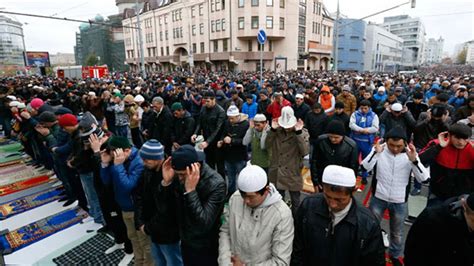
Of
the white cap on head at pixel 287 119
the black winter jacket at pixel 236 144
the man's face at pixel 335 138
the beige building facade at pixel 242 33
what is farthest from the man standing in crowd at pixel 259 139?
the beige building facade at pixel 242 33

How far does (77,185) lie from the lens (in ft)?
17.4

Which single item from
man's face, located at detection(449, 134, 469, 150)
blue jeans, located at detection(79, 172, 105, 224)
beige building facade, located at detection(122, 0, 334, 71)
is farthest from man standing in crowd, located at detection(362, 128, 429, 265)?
beige building facade, located at detection(122, 0, 334, 71)

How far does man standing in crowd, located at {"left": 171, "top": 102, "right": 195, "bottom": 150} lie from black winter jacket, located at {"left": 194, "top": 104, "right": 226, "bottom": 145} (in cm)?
29

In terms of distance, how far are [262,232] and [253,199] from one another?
30cm

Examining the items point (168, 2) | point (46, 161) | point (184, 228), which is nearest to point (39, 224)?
point (46, 161)

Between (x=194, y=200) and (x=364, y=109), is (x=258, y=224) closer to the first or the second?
(x=194, y=200)

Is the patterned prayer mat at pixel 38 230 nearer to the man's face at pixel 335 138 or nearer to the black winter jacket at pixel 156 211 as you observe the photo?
the black winter jacket at pixel 156 211

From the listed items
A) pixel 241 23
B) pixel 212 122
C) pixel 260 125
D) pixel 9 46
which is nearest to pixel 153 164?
pixel 260 125

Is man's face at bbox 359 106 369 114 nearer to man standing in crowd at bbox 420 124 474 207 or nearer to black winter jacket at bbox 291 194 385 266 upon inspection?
man standing in crowd at bbox 420 124 474 207

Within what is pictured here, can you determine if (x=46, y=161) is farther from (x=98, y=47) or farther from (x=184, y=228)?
(x=98, y=47)

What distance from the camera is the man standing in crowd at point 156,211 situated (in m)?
2.75

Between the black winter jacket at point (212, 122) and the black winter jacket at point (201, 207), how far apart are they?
3.15 meters

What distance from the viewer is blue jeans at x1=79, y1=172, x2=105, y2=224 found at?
454cm

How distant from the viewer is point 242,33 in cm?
4366
